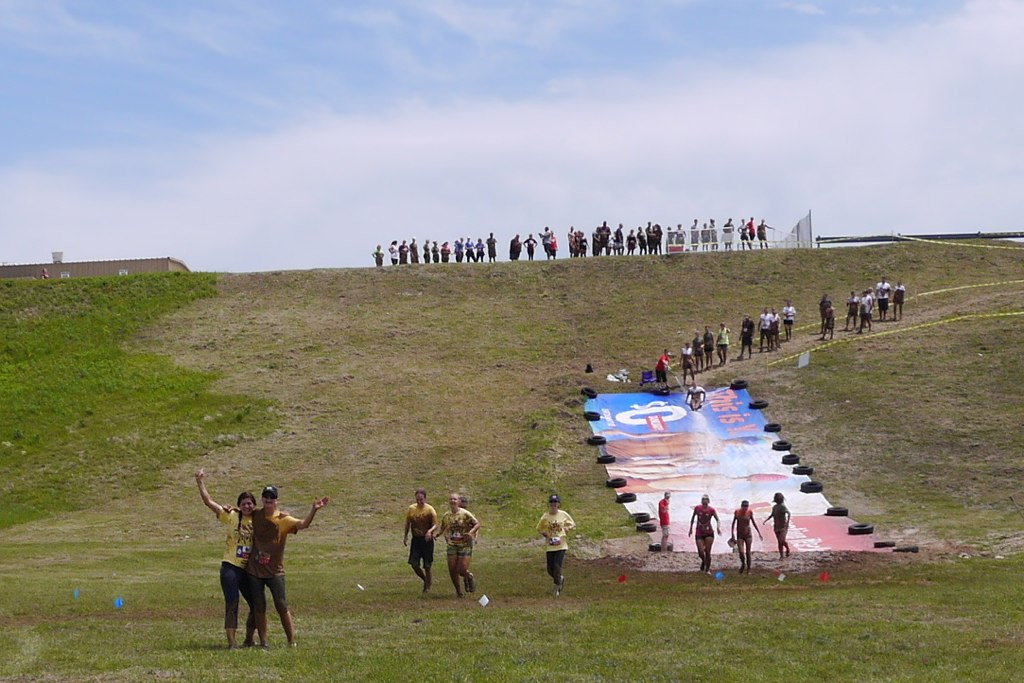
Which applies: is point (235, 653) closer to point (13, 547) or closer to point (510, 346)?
point (13, 547)

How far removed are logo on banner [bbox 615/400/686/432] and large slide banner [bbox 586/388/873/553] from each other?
1.3 inches

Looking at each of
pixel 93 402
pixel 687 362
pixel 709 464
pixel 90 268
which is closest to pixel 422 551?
pixel 709 464

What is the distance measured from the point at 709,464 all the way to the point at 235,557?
22391 mm

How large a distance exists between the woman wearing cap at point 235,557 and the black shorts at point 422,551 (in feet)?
19.8

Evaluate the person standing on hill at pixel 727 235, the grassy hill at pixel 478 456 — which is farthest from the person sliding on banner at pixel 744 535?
the person standing on hill at pixel 727 235

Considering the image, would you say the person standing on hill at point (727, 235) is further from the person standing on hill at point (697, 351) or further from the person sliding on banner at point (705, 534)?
the person sliding on banner at point (705, 534)

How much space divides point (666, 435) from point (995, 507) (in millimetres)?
10544

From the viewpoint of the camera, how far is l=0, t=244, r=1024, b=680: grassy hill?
15422 millimetres

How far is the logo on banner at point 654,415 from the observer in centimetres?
3898

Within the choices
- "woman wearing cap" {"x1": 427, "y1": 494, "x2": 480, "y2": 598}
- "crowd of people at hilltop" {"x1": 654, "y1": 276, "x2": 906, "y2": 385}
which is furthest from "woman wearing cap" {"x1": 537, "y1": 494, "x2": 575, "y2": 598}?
"crowd of people at hilltop" {"x1": 654, "y1": 276, "x2": 906, "y2": 385}

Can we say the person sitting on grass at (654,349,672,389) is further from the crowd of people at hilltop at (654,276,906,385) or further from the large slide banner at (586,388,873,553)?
the large slide banner at (586,388,873,553)

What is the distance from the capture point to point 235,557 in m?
14.8

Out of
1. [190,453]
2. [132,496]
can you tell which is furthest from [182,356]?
[132,496]

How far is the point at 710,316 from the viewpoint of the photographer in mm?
52031
